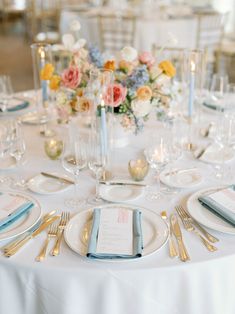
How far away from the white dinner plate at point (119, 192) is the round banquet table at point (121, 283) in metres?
0.26

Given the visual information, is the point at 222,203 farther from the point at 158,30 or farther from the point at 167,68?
the point at 158,30

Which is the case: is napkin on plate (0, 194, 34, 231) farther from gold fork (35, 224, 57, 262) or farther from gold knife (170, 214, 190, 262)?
gold knife (170, 214, 190, 262)

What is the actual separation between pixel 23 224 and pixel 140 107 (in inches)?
25.5

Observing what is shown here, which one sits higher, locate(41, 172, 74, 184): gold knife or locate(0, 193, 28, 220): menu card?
locate(0, 193, 28, 220): menu card

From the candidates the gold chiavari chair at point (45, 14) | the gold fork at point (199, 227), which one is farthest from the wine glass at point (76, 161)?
the gold chiavari chair at point (45, 14)

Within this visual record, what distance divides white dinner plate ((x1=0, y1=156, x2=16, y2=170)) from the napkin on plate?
245mm

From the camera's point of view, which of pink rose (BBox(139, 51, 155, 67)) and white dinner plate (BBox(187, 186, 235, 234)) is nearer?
white dinner plate (BBox(187, 186, 235, 234))

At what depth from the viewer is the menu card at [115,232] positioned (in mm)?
1120

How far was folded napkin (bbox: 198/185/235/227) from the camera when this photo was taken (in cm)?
126

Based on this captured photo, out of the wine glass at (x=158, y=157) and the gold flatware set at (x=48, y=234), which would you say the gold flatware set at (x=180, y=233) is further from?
the gold flatware set at (x=48, y=234)

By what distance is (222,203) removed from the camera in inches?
52.3

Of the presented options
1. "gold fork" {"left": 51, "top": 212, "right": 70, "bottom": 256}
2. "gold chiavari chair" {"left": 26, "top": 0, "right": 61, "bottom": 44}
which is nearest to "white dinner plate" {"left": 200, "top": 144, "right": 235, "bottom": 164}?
"gold fork" {"left": 51, "top": 212, "right": 70, "bottom": 256}

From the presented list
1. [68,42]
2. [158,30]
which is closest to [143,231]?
[68,42]

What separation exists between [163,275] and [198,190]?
44 centimetres
